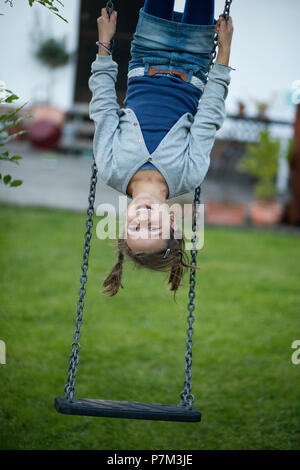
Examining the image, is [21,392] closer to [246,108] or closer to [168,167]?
[168,167]

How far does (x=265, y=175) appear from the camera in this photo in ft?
26.3

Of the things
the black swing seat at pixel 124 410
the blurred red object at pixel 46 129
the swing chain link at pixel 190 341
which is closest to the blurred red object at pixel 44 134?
the blurred red object at pixel 46 129

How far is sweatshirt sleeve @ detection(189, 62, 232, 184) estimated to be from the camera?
2418 millimetres

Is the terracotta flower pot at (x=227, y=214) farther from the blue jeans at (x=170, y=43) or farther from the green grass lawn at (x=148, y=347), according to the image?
the blue jeans at (x=170, y=43)

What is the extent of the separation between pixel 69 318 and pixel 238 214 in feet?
14.1

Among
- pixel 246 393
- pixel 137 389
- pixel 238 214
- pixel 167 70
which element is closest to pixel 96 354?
pixel 137 389

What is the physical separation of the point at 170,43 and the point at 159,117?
0.41 m

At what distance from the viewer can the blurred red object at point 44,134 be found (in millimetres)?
12703

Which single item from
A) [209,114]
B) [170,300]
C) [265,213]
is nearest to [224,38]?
[209,114]

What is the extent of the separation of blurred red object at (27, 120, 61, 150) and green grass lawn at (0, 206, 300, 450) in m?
6.56

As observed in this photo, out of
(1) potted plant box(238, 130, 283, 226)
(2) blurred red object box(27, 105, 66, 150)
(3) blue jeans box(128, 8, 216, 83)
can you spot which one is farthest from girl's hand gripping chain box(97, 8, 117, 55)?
(2) blurred red object box(27, 105, 66, 150)

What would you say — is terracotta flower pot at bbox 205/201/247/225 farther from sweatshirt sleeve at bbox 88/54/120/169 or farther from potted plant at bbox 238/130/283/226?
sweatshirt sleeve at bbox 88/54/120/169

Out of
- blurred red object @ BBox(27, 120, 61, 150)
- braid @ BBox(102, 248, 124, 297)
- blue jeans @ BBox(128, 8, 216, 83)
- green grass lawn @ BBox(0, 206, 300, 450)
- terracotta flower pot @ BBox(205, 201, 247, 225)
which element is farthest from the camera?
blurred red object @ BBox(27, 120, 61, 150)

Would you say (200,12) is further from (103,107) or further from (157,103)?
(103,107)
